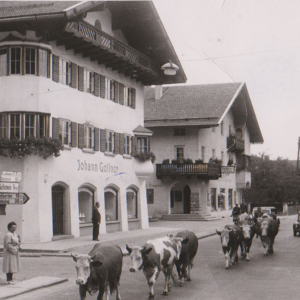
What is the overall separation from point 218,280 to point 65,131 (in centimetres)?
1444

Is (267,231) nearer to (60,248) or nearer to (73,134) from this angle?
(60,248)

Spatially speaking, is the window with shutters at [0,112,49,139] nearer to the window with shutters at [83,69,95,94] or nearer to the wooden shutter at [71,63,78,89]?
the wooden shutter at [71,63,78,89]

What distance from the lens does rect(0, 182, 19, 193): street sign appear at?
2013 cm

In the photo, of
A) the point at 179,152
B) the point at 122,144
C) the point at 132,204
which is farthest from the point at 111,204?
the point at 179,152

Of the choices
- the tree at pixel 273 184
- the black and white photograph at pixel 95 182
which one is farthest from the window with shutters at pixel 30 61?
the tree at pixel 273 184

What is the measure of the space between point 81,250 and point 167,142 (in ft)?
90.0

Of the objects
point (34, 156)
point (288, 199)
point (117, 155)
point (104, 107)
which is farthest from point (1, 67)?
point (288, 199)

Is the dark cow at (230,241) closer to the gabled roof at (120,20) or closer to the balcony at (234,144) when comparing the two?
the gabled roof at (120,20)

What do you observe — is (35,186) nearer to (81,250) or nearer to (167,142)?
(81,250)

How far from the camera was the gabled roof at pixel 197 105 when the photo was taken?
4772 cm

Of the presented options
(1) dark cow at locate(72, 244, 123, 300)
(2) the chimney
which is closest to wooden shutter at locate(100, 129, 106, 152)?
(1) dark cow at locate(72, 244, 123, 300)

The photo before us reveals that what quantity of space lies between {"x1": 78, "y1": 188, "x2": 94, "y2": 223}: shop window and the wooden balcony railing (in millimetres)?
7161

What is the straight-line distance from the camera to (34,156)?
24859 millimetres

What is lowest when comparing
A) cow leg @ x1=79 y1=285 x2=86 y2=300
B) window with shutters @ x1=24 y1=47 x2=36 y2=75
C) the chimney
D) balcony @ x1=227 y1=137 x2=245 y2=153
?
cow leg @ x1=79 y1=285 x2=86 y2=300
